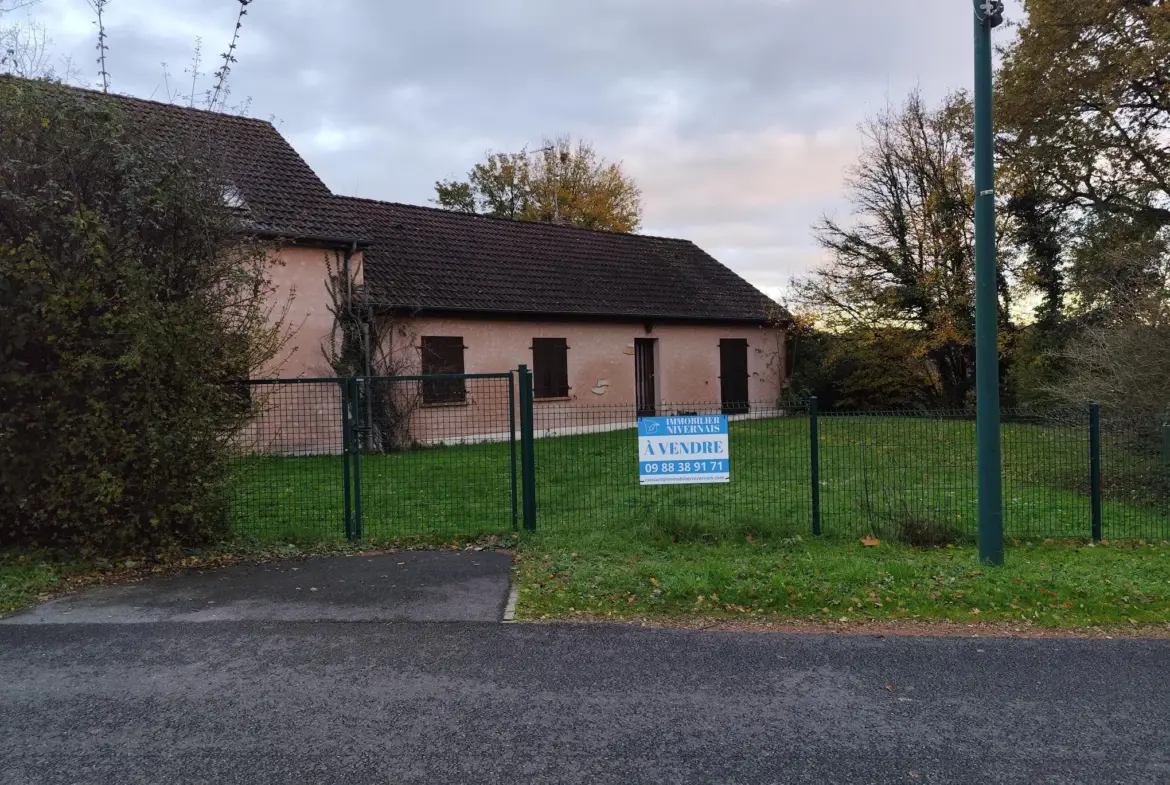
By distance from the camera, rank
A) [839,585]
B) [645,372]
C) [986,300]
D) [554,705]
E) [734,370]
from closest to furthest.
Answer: [554,705]
[839,585]
[986,300]
[645,372]
[734,370]

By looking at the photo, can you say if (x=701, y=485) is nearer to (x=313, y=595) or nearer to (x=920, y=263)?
(x=313, y=595)

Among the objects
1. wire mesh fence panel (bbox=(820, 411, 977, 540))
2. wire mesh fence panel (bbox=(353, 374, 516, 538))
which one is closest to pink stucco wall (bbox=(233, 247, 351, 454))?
wire mesh fence panel (bbox=(353, 374, 516, 538))

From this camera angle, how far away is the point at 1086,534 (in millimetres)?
8102

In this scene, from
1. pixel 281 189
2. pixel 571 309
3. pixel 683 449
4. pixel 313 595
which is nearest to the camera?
pixel 313 595

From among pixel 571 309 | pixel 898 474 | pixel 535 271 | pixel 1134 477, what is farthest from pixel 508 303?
pixel 1134 477

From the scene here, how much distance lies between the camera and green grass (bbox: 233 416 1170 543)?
26.6ft

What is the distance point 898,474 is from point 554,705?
742cm

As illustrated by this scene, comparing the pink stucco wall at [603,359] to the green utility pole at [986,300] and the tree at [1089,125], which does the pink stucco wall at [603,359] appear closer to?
the green utility pole at [986,300]

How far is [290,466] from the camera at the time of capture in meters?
8.79

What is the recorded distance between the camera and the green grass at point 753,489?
8.09 m

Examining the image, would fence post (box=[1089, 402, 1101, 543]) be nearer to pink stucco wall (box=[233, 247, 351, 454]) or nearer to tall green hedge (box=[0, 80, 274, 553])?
pink stucco wall (box=[233, 247, 351, 454])

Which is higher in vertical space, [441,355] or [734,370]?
[441,355]

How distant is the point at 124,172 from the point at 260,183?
915 centimetres

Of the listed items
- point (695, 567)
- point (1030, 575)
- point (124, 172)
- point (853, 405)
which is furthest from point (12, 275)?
point (853, 405)
